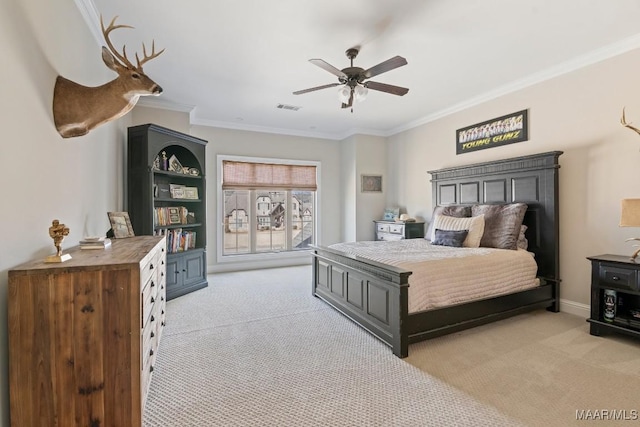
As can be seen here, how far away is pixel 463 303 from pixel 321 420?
5.59ft

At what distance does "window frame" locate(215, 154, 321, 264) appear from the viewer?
213 inches

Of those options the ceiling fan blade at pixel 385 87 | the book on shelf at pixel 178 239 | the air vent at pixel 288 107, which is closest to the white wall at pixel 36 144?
the book on shelf at pixel 178 239

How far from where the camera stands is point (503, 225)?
3516mm

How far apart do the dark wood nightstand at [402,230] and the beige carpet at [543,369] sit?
7.28ft

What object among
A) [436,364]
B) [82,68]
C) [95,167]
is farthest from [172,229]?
[436,364]

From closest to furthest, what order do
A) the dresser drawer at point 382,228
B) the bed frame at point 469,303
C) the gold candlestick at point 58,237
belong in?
the gold candlestick at point 58,237 → the bed frame at point 469,303 → the dresser drawer at point 382,228

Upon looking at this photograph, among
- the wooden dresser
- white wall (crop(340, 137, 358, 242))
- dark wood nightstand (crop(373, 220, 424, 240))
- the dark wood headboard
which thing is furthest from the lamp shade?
white wall (crop(340, 137, 358, 242))

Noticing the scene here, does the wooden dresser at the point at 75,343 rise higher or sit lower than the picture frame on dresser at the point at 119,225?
lower

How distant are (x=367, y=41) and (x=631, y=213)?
2729 mm

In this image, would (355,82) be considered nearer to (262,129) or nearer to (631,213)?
(631,213)

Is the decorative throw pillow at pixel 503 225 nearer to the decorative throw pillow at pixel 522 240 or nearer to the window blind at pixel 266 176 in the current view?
the decorative throw pillow at pixel 522 240

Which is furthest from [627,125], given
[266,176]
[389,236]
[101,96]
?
[266,176]

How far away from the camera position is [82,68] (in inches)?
88.8

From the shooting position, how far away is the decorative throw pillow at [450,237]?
360 centimetres
